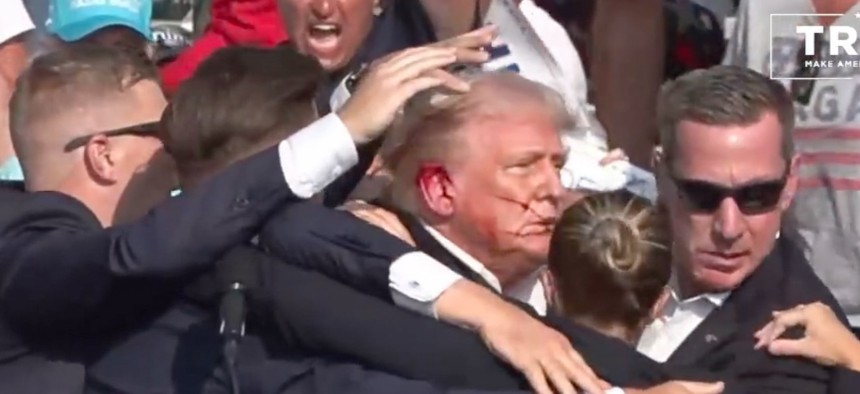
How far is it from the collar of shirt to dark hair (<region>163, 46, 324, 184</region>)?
0.88 feet

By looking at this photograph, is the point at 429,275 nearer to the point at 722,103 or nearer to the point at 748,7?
the point at 722,103

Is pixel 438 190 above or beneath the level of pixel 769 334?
above

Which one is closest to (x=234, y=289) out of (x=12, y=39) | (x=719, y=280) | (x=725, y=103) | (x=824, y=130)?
(x=719, y=280)

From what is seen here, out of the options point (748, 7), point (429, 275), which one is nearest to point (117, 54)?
point (429, 275)

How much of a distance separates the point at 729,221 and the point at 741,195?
0.06 metres

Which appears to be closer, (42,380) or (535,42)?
(42,380)

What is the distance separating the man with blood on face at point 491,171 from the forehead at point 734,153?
17.2 inches

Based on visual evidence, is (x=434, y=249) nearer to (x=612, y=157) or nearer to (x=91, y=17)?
(x=612, y=157)

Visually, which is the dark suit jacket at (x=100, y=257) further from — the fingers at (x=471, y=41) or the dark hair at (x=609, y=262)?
the dark hair at (x=609, y=262)

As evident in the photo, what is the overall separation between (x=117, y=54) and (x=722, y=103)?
40.6 inches

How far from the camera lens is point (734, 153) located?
318 centimetres

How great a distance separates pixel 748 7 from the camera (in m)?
4.13

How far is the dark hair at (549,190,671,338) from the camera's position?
279cm

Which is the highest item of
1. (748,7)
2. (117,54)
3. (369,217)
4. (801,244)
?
(117,54)
